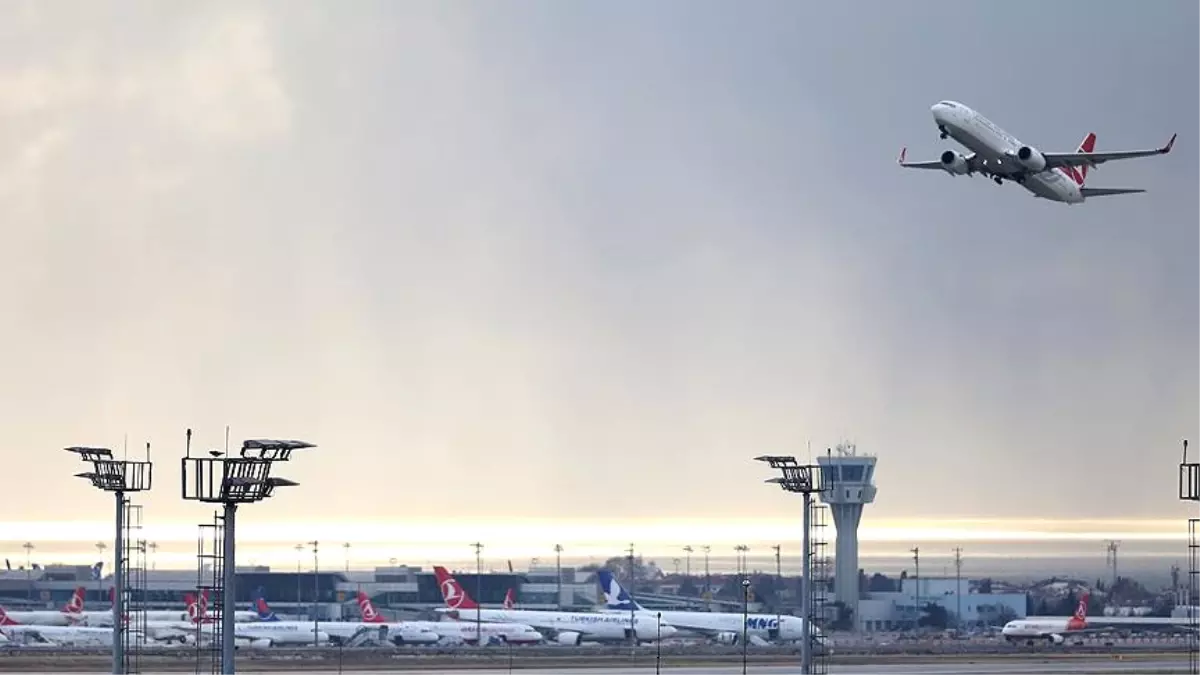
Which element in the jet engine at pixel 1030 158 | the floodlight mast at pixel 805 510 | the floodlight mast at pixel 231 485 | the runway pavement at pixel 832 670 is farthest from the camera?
the runway pavement at pixel 832 670

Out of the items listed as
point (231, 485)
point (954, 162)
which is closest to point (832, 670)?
point (954, 162)

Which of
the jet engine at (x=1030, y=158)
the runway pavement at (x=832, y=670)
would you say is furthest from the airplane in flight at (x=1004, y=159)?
the runway pavement at (x=832, y=670)

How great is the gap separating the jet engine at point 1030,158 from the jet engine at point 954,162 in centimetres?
467

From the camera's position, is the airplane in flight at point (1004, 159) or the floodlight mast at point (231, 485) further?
the airplane in flight at point (1004, 159)

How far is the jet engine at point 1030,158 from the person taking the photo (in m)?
155

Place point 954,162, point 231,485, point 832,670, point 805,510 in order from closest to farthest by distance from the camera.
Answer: point 231,485 → point 805,510 → point 954,162 → point 832,670

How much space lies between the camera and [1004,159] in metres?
156

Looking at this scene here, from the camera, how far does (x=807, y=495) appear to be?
12975 centimetres

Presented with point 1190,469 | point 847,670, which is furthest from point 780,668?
point 1190,469

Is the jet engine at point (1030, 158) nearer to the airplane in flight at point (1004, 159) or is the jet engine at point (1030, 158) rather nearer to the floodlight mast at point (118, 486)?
the airplane in flight at point (1004, 159)

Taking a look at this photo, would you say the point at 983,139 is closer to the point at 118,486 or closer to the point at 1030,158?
the point at 1030,158

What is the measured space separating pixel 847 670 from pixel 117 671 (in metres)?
96.0

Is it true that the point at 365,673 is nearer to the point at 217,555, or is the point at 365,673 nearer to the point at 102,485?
the point at 102,485

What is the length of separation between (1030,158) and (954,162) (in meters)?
6.46
